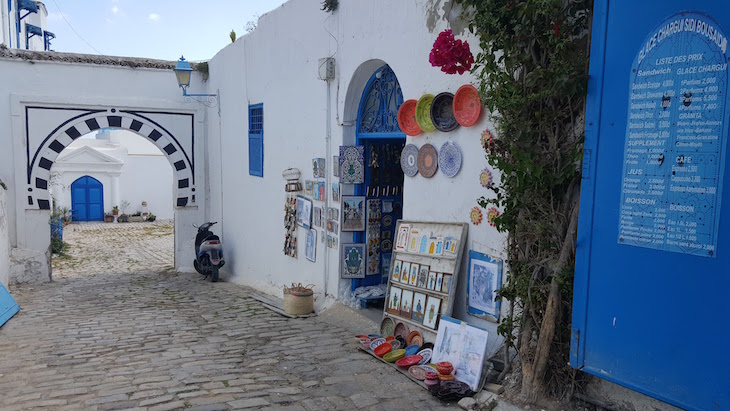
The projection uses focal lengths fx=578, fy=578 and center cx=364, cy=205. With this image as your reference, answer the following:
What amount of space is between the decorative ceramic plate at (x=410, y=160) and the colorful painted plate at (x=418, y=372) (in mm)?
1863

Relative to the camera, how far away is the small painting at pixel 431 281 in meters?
5.05

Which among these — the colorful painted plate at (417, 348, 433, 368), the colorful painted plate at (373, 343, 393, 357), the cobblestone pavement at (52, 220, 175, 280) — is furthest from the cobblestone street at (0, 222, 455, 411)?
the cobblestone pavement at (52, 220, 175, 280)

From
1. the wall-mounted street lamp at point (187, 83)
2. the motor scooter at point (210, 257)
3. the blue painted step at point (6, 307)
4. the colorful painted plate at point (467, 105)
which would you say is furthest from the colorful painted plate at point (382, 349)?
the wall-mounted street lamp at point (187, 83)

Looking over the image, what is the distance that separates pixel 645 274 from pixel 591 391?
0.98 meters

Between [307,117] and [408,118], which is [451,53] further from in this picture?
[307,117]

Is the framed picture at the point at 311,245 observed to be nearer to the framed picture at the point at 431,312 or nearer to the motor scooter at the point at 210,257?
the framed picture at the point at 431,312

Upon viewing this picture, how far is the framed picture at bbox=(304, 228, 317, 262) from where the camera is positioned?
7539 millimetres

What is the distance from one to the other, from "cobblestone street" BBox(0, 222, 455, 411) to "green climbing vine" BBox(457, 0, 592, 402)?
92cm

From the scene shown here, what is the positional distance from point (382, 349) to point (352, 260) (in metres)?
1.87

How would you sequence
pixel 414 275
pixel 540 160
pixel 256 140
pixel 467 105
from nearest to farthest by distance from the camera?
pixel 540 160 < pixel 467 105 < pixel 414 275 < pixel 256 140

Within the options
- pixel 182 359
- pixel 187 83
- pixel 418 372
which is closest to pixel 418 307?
pixel 418 372

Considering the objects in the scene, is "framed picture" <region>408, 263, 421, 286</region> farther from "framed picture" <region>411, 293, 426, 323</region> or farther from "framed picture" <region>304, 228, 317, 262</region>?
"framed picture" <region>304, 228, 317, 262</region>

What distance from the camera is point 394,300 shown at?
5527mm

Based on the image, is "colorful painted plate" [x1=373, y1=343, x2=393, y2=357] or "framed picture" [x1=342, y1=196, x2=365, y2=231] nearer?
"colorful painted plate" [x1=373, y1=343, x2=393, y2=357]
